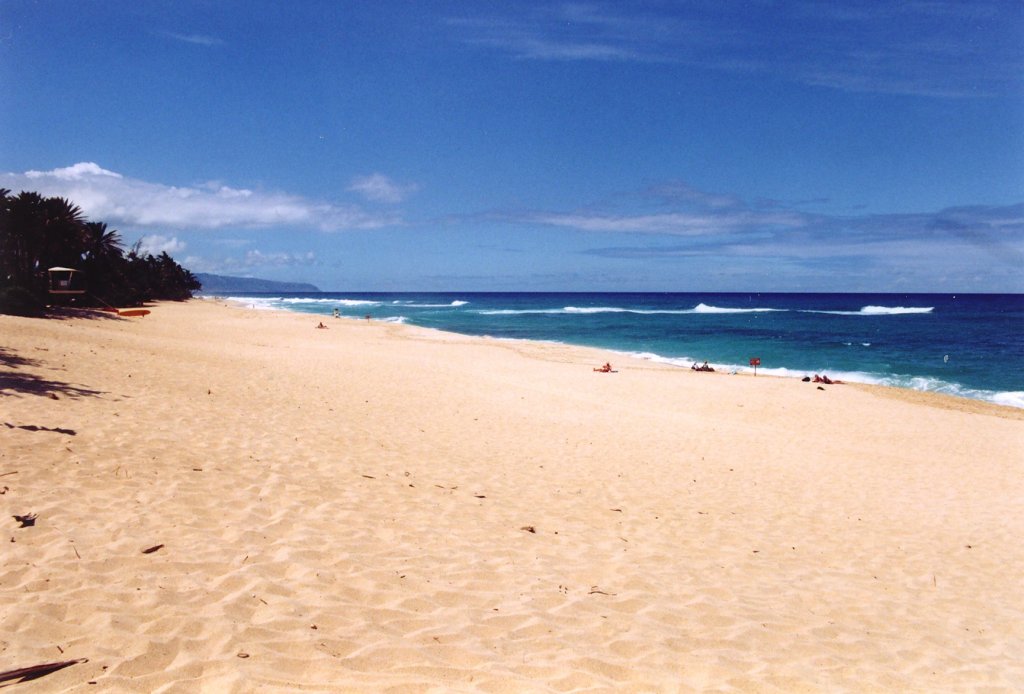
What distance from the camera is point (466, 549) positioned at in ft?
18.3

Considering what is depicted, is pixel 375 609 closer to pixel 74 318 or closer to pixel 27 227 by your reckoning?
pixel 74 318

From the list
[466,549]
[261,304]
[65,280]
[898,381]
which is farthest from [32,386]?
[261,304]

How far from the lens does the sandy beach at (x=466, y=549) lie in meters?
3.60

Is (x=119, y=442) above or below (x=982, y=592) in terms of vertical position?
above

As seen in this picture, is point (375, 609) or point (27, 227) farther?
point (27, 227)

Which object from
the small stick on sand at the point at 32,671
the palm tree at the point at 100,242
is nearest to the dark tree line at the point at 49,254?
the palm tree at the point at 100,242

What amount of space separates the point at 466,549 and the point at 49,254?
44.1m

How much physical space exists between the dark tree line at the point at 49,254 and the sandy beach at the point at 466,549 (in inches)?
721

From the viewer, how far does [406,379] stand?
56.0 feet

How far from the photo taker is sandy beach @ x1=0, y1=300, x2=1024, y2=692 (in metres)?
3.60

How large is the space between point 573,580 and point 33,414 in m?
7.64

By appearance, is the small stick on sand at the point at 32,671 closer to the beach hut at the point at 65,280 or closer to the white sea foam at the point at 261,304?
the beach hut at the point at 65,280

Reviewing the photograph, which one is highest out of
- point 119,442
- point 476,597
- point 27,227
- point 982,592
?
point 27,227

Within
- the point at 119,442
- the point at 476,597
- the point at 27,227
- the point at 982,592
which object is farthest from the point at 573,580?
the point at 27,227
